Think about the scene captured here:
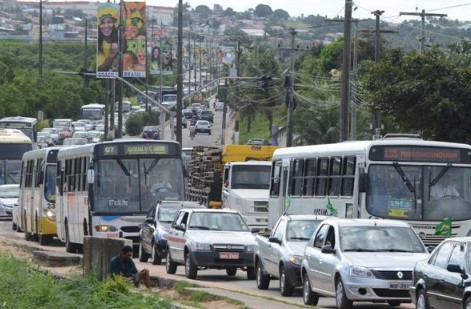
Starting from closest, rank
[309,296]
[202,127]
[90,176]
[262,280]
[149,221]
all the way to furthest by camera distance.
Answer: [309,296] → [262,280] → [149,221] → [90,176] → [202,127]

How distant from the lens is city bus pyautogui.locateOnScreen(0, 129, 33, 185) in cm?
5597

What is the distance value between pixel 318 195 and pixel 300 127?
40.9m

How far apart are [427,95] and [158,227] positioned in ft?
53.1

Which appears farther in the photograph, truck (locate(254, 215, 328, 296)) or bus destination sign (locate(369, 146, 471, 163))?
bus destination sign (locate(369, 146, 471, 163))

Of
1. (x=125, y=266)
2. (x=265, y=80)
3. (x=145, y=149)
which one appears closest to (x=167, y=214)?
(x=145, y=149)

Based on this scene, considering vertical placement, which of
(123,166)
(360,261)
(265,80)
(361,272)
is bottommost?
(361,272)

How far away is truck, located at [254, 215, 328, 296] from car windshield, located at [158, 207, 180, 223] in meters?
5.80

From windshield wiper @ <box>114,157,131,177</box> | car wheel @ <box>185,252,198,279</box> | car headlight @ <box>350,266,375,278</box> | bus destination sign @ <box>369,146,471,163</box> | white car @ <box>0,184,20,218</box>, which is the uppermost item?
bus destination sign @ <box>369,146,471,163</box>

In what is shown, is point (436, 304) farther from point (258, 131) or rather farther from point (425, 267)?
point (258, 131)

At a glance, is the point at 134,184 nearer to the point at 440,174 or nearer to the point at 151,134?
the point at 440,174

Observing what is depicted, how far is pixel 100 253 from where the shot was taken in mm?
25328

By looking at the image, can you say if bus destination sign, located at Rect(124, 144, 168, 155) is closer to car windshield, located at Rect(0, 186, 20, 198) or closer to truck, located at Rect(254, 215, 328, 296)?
truck, located at Rect(254, 215, 328, 296)

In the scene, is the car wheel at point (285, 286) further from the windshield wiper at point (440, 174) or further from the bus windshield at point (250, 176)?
the bus windshield at point (250, 176)

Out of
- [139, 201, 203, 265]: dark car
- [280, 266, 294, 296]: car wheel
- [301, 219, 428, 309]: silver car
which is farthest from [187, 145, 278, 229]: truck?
[301, 219, 428, 309]: silver car
